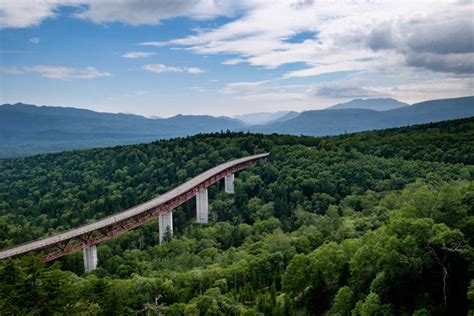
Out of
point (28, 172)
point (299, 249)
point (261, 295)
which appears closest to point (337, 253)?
point (261, 295)

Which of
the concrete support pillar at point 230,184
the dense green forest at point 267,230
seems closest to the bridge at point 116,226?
the concrete support pillar at point 230,184

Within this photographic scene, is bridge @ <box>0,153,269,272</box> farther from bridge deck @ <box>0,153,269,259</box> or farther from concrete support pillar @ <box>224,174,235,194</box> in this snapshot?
concrete support pillar @ <box>224,174,235,194</box>

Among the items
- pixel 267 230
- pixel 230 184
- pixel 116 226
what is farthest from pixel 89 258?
pixel 230 184

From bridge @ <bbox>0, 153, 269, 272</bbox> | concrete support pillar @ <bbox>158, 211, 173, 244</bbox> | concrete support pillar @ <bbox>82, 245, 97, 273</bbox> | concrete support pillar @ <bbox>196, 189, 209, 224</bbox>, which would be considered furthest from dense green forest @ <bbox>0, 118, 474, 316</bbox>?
concrete support pillar @ <bbox>158, 211, 173, 244</bbox>

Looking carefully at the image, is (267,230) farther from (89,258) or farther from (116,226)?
(89,258)

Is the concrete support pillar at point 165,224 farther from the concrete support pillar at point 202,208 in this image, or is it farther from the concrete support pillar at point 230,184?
the concrete support pillar at point 230,184

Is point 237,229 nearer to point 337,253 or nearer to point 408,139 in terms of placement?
point 337,253
